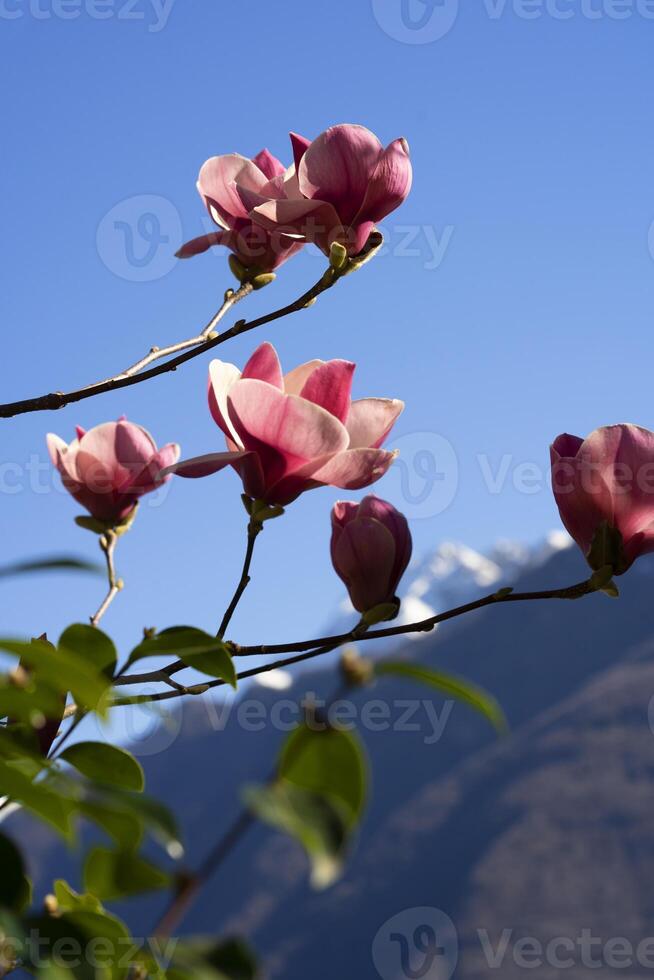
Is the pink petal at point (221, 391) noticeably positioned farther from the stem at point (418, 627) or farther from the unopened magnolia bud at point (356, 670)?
the unopened magnolia bud at point (356, 670)

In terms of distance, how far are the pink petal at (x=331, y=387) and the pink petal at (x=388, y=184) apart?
194 mm

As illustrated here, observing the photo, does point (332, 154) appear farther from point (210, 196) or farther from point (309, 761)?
point (309, 761)

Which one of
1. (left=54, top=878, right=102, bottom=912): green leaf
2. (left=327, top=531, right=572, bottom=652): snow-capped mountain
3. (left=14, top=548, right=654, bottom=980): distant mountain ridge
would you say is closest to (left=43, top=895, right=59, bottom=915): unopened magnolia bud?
(left=54, top=878, right=102, bottom=912): green leaf

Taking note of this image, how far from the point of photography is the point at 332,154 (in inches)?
37.2

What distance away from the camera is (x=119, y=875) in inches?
20.9

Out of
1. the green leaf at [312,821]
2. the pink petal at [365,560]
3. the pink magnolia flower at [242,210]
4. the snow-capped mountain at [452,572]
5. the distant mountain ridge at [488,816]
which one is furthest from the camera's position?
the snow-capped mountain at [452,572]

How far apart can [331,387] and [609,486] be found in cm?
25

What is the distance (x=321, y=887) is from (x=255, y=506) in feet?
1.93

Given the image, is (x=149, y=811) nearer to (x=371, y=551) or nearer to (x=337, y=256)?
(x=371, y=551)

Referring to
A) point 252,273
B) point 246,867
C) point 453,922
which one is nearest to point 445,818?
point 453,922

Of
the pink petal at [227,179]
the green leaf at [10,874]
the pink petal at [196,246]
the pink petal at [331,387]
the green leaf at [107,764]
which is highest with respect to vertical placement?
the pink petal at [227,179]

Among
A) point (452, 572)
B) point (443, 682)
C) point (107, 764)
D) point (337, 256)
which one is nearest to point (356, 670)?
point (443, 682)

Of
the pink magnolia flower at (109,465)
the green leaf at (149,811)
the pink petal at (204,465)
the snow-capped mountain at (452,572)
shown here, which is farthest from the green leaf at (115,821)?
the snow-capped mountain at (452,572)

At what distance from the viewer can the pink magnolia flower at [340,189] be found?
94 centimetres
